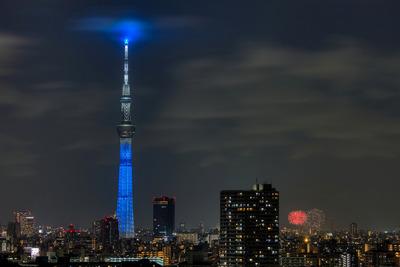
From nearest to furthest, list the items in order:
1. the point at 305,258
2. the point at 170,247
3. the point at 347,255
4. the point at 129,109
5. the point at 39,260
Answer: the point at 39,260, the point at 305,258, the point at 347,255, the point at 170,247, the point at 129,109

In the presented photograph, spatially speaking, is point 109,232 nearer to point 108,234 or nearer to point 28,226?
point 108,234

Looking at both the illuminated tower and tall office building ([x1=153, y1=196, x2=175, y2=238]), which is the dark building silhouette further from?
tall office building ([x1=153, y1=196, x2=175, y2=238])

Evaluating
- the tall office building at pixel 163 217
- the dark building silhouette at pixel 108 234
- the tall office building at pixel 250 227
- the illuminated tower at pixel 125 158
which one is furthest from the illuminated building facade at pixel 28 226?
the tall office building at pixel 250 227

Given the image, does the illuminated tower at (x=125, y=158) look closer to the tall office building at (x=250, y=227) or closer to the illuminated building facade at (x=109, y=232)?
the illuminated building facade at (x=109, y=232)

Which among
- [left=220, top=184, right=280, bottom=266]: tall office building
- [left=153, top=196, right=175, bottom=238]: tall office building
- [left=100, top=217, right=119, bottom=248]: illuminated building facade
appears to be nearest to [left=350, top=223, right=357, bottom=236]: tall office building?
[left=153, top=196, right=175, bottom=238]: tall office building

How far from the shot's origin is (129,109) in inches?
3243

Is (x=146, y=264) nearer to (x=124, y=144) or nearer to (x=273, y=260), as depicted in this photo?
(x=273, y=260)

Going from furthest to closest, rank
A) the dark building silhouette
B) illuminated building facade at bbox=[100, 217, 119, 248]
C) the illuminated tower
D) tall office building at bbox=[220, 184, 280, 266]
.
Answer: illuminated building facade at bbox=[100, 217, 119, 248]
the dark building silhouette
the illuminated tower
tall office building at bbox=[220, 184, 280, 266]

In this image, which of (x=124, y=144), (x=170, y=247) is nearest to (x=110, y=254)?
(x=170, y=247)

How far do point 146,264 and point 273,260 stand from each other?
6.69m

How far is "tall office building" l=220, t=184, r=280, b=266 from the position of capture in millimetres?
45531

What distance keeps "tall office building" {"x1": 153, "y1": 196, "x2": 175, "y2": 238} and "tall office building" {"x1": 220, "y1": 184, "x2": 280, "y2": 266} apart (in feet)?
217

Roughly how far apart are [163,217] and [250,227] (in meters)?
67.9

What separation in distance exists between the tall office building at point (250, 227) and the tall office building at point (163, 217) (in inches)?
2604
